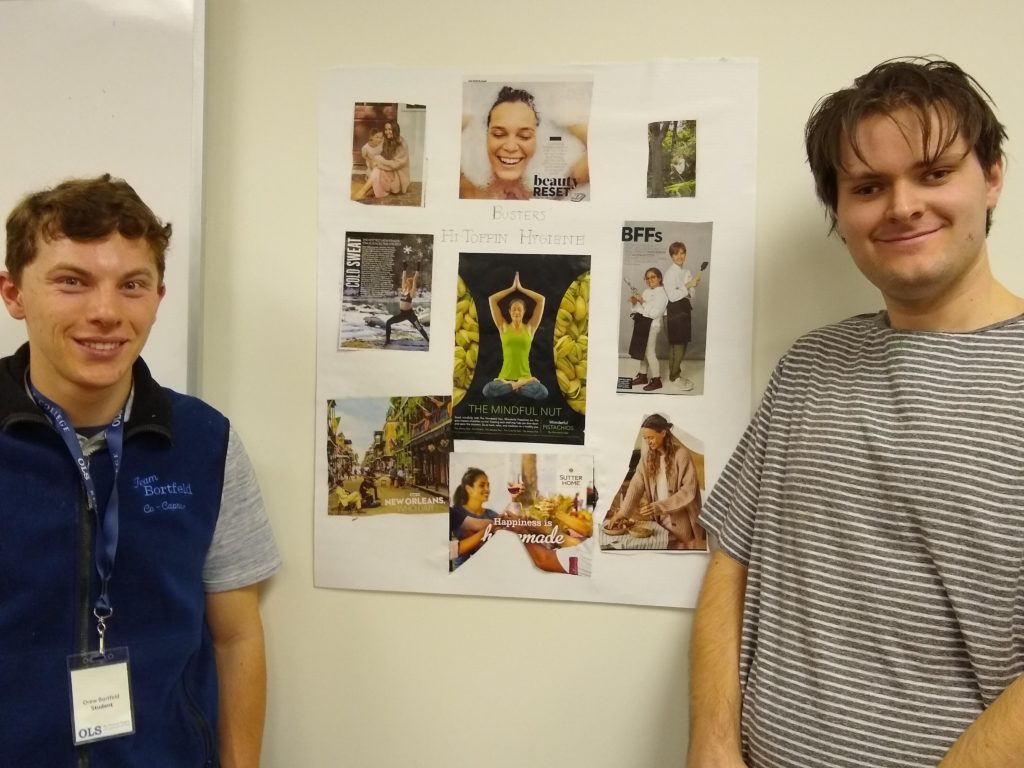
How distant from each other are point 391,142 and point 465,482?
0.57 meters

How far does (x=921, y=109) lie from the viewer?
88cm

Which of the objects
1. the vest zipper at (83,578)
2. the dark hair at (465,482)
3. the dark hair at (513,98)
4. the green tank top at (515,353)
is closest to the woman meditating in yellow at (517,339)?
the green tank top at (515,353)

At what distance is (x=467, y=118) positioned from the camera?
1.20m

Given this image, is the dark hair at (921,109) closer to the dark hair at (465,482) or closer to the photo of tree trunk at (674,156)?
the photo of tree trunk at (674,156)

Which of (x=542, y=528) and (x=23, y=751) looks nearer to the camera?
(x=23, y=751)

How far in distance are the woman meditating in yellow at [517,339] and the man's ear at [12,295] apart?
647 millimetres

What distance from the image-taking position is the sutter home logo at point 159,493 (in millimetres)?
998

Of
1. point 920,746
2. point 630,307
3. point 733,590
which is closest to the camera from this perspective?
point 920,746

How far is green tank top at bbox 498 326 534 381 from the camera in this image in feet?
3.91

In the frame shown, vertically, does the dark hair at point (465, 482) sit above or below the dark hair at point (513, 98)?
below

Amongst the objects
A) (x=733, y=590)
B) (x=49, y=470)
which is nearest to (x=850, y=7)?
(x=733, y=590)

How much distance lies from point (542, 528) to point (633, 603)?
0.61 ft

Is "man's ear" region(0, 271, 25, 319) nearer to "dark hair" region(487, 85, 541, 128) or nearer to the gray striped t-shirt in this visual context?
"dark hair" region(487, 85, 541, 128)

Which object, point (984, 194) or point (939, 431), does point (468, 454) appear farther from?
point (984, 194)
